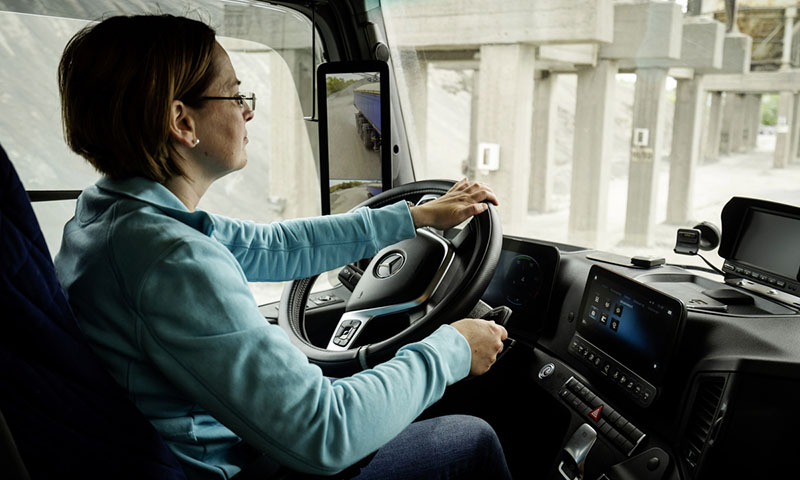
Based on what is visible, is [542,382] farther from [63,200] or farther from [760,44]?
[63,200]

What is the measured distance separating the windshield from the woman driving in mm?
1040

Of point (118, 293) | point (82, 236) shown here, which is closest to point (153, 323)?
point (118, 293)

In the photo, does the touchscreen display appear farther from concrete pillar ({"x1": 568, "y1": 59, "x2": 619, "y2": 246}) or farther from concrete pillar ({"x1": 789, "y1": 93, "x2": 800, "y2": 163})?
concrete pillar ({"x1": 568, "y1": 59, "x2": 619, "y2": 246})

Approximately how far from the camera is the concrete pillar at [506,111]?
297 cm

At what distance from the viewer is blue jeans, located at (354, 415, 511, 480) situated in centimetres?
120

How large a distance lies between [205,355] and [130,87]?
0.40 metres

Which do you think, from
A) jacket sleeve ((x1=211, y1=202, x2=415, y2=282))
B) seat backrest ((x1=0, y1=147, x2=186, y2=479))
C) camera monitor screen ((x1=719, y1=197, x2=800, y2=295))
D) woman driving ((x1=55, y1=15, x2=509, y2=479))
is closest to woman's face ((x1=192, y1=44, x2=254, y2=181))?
woman driving ((x1=55, y1=15, x2=509, y2=479))

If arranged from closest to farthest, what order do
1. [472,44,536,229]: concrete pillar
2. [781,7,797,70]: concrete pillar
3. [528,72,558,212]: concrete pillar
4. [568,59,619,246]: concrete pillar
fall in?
[781,7,797,70]: concrete pillar
[568,59,619,246]: concrete pillar
[472,44,536,229]: concrete pillar
[528,72,558,212]: concrete pillar

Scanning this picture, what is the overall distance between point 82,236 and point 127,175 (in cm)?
11

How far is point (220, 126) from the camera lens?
1061mm

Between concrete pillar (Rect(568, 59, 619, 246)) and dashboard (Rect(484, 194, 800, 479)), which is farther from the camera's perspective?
concrete pillar (Rect(568, 59, 619, 246))

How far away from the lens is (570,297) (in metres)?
1.62

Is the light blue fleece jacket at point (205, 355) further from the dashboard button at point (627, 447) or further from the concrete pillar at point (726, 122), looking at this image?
the concrete pillar at point (726, 122)

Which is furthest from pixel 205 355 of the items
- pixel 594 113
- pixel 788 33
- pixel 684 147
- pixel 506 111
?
pixel 506 111
